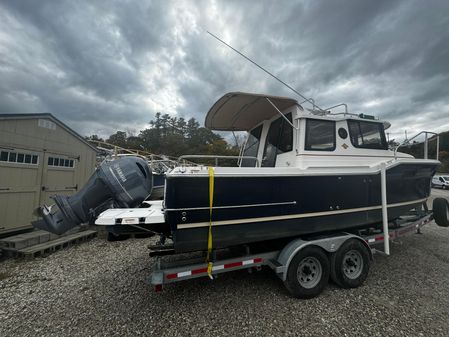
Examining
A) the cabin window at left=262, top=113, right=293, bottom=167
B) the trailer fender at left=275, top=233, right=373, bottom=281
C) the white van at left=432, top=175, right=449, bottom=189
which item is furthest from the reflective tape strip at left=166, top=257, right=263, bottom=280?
the white van at left=432, top=175, right=449, bottom=189

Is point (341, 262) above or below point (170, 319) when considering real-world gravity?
above

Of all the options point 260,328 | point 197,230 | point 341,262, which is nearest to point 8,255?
point 197,230

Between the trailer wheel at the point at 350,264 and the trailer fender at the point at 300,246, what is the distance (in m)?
0.09

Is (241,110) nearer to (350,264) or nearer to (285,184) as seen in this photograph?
(285,184)

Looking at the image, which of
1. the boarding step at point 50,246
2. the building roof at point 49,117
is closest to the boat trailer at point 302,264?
the boarding step at point 50,246

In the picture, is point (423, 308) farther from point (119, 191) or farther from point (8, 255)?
point (8, 255)

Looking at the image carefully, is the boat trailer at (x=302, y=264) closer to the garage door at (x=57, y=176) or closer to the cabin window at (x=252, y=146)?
the cabin window at (x=252, y=146)

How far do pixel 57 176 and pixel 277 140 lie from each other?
5808mm

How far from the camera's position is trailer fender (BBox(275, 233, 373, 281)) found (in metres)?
2.96

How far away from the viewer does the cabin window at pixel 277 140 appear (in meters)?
3.89

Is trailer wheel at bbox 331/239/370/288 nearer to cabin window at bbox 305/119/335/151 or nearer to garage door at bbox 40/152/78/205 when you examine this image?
cabin window at bbox 305/119/335/151

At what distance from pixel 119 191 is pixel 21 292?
191cm

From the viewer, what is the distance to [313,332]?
243 centimetres

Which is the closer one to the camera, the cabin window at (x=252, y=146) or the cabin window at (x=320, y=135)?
the cabin window at (x=320, y=135)
